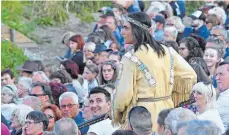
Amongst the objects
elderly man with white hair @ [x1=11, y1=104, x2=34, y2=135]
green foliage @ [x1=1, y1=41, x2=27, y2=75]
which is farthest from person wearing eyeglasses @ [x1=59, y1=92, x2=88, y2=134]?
green foliage @ [x1=1, y1=41, x2=27, y2=75]

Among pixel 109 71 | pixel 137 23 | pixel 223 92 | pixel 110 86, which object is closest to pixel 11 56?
pixel 109 71

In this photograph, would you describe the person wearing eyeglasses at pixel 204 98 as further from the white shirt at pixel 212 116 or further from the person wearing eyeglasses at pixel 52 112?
the person wearing eyeglasses at pixel 52 112

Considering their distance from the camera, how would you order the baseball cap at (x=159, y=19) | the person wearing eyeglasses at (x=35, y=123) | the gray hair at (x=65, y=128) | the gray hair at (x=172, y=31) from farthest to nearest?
the baseball cap at (x=159, y=19) → the gray hair at (x=172, y=31) → the person wearing eyeglasses at (x=35, y=123) → the gray hair at (x=65, y=128)

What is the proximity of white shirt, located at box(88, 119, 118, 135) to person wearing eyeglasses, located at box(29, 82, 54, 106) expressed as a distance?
5.79ft

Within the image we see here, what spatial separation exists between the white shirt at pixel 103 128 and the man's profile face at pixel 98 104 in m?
0.52

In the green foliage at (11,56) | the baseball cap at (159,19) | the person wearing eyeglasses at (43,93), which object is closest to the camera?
the person wearing eyeglasses at (43,93)

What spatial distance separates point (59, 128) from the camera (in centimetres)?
877

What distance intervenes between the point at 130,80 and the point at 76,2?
1052 centimetres

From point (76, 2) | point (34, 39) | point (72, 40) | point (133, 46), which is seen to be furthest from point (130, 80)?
point (76, 2)

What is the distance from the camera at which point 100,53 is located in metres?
14.1

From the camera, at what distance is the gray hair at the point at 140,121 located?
832 cm

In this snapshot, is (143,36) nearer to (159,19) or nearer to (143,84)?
(143,84)

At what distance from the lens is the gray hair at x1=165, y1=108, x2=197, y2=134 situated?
8008 millimetres

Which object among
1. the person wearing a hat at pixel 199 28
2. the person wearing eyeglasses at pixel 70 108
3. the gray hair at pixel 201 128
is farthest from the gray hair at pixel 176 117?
the person wearing a hat at pixel 199 28
